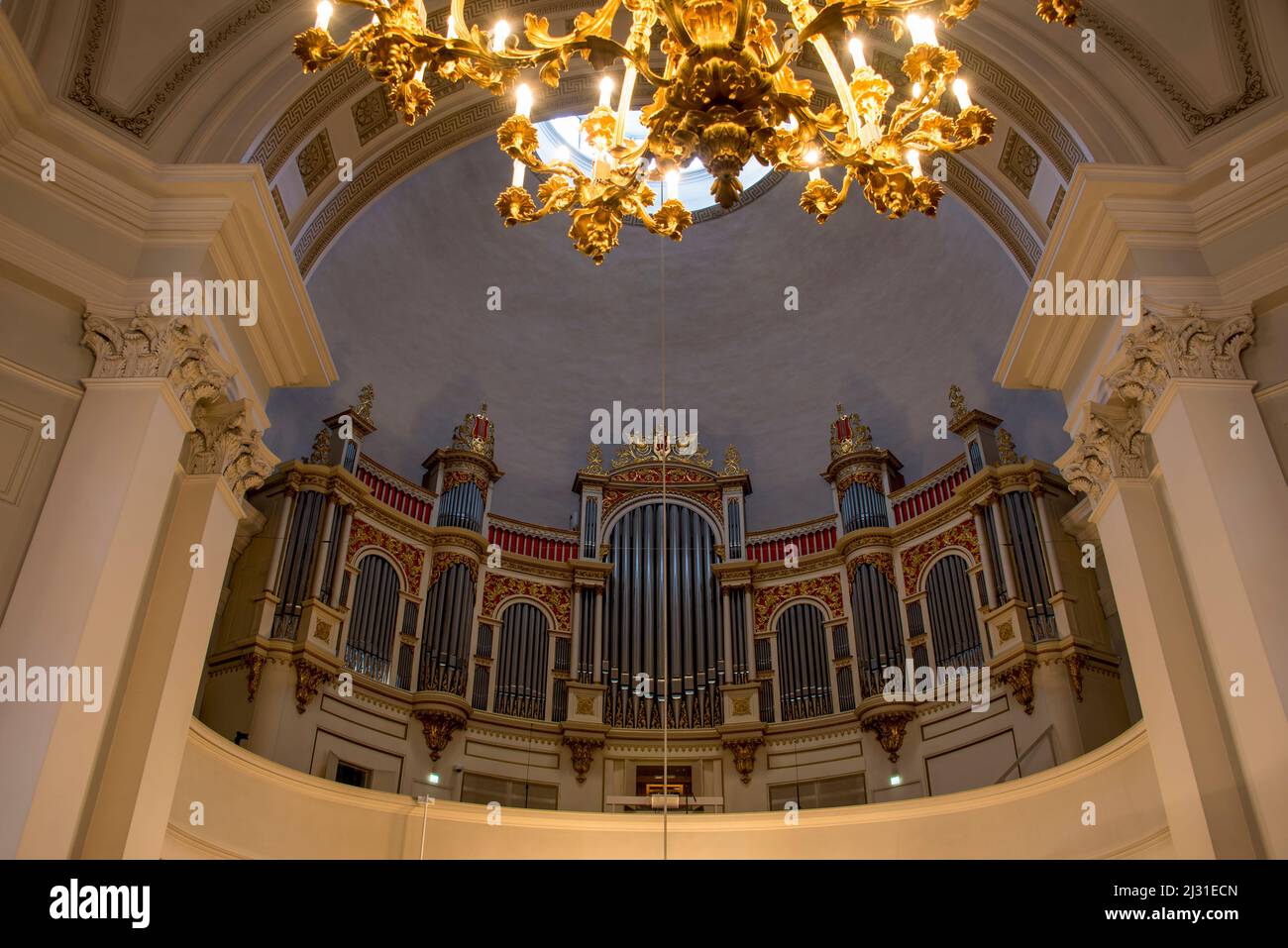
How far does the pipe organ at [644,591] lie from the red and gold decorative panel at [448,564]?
0.02 metres

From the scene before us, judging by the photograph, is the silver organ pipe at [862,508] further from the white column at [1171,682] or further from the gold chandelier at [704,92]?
the gold chandelier at [704,92]

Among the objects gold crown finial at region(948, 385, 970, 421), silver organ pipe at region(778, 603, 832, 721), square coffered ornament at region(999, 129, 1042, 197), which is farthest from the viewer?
gold crown finial at region(948, 385, 970, 421)

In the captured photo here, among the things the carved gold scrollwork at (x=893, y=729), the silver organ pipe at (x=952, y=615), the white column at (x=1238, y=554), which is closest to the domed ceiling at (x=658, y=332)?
the silver organ pipe at (x=952, y=615)

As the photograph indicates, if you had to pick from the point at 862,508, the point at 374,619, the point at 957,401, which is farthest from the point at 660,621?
the point at 957,401

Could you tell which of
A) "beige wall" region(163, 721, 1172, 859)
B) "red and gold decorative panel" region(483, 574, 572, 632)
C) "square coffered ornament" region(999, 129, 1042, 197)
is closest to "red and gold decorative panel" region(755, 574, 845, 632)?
"red and gold decorative panel" region(483, 574, 572, 632)

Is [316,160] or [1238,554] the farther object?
[316,160]

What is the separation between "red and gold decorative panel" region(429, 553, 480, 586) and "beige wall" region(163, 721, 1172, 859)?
125 inches

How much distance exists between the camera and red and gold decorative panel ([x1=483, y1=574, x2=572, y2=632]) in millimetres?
11078

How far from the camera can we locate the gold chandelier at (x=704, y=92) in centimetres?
325

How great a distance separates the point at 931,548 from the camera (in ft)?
34.7

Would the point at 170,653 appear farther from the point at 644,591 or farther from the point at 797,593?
the point at 797,593

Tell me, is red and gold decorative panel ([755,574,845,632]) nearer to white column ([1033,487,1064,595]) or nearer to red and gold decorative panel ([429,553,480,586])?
white column ([1033,487,1064,595])

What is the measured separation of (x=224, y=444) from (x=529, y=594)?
631cm
